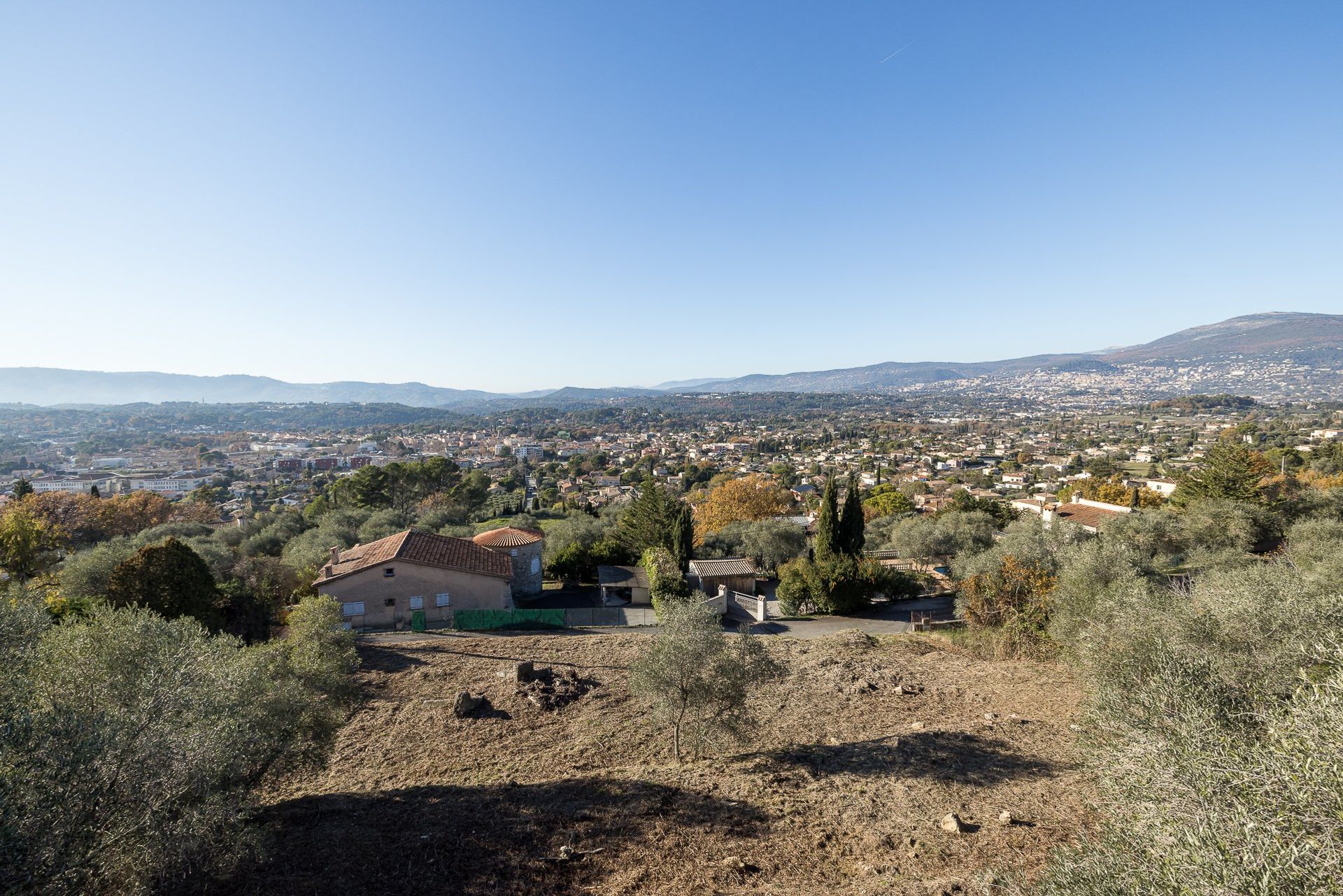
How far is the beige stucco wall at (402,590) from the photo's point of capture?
23641 millimetres

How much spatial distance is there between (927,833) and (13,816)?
1112cm

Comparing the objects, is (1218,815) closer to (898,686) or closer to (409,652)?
(898,686)

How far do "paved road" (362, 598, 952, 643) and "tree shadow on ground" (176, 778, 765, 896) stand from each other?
1192 centimetres

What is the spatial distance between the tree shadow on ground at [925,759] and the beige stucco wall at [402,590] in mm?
16418

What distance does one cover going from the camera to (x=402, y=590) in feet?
78.6

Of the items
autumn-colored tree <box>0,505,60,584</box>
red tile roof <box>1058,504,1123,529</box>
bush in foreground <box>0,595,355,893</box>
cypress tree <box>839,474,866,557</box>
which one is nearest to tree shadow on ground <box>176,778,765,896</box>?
bush in foreground <box>0,595,355,893</box>

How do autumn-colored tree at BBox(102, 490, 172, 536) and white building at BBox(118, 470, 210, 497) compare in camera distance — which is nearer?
autumn-colored tree at BBox(102, 490, 172, 536)

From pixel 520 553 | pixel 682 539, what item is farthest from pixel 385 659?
pixel 682 539

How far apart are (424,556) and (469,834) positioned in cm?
1693

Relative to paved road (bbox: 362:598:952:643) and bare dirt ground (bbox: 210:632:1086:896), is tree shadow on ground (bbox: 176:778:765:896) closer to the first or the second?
bare dirt ground (bbox: 210:632:1086:896)

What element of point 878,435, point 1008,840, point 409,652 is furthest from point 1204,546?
point 878,435

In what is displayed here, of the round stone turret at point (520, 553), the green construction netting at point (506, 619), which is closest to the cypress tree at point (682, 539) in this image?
the green construction netting at point (506, 619)

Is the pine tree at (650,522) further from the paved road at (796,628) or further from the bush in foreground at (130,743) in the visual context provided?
the bush in foreground at (130,743)

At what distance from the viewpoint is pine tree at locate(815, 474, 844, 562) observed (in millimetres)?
28875
